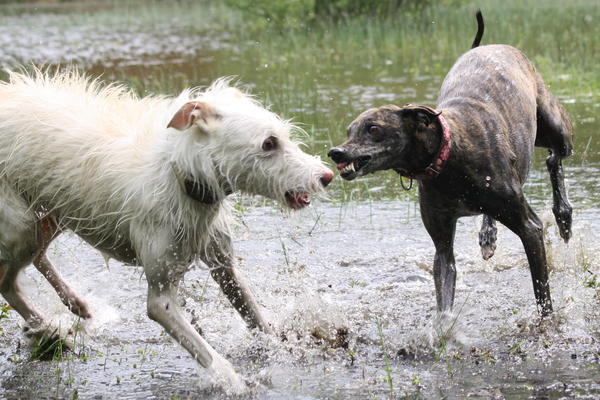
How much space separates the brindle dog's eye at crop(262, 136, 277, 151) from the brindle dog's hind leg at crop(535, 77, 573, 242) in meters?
2.86

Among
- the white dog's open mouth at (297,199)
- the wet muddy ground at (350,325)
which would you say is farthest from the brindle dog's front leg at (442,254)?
the white dog's open mouth at (297,199)

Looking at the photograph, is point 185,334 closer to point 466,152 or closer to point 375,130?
point 375,130

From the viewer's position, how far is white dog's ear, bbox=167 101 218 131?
5043mm

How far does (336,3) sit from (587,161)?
41.0 ft

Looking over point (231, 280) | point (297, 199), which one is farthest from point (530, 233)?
point (231, 280)

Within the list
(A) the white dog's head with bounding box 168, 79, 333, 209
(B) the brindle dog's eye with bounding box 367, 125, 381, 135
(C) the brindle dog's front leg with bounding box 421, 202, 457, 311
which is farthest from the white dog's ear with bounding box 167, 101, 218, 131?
Result: (C) the brindle dog's front leg with bounding box 421, 202, 457, 311

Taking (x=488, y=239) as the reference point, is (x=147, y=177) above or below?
above

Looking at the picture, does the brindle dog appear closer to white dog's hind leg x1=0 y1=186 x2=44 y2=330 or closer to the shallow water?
the shallow water

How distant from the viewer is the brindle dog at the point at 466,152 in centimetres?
563

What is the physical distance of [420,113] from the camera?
561 centimetres

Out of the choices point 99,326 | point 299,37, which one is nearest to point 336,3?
point 299,37

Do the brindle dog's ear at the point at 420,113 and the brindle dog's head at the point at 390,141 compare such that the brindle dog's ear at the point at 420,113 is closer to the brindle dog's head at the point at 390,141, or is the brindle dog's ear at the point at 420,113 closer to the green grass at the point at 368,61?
the brindle dog's head at the point at 390,141

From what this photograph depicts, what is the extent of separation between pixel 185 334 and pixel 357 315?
154 cm

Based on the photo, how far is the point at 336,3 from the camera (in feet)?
70.7
